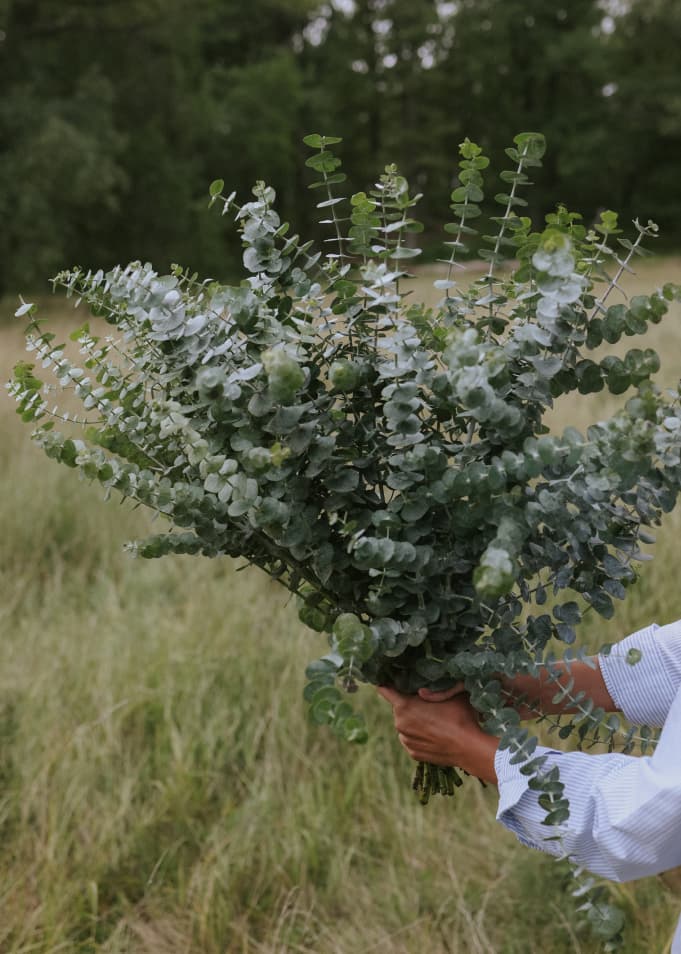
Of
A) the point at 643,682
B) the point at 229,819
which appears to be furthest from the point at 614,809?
the point at 229,819

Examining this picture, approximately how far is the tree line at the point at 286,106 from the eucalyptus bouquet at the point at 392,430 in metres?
15.7

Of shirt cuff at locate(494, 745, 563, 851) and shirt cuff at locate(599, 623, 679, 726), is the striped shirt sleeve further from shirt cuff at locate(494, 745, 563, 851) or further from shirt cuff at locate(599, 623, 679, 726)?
shirt cuff at locate(599, 623, 679, 726)

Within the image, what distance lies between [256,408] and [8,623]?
268 cm

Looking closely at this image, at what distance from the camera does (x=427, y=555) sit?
1.21 metres

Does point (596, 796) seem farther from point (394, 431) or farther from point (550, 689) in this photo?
point (394, 431)

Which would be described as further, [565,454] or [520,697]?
[520,697]

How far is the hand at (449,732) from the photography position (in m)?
1.36

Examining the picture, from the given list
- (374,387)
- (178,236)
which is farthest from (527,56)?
(374,387)

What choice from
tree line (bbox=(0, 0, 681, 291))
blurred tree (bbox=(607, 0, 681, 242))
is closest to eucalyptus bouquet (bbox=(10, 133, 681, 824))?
tree line (bbox=(0, 0, 681, 291))

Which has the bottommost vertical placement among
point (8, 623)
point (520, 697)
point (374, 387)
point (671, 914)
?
point (8, 623)

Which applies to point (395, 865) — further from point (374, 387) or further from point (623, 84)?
point (623, 84)

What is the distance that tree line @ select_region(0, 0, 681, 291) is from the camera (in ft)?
55.9

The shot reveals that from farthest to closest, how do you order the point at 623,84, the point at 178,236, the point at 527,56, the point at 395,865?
the point at 527,56, the point at 623,84, the point at 178,236, the point at 395,865

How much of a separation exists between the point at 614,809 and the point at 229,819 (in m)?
1.67
